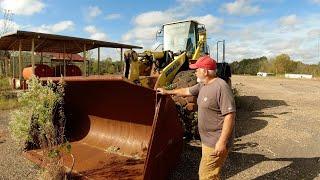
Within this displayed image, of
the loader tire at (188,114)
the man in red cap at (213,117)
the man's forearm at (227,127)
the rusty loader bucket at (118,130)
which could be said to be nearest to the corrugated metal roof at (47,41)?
the rusty loader bucket at (118,130)

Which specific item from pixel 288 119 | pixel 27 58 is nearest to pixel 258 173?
pixel 288 119

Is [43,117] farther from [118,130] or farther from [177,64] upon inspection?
[177,64]

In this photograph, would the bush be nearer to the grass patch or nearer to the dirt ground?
the dirt ground

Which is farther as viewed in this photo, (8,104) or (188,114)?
(8,104)

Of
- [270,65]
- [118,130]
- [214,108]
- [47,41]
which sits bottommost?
[118,130]

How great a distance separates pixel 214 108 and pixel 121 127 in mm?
2545

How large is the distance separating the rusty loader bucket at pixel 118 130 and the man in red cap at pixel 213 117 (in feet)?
1.85

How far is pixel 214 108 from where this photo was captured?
13.4ft

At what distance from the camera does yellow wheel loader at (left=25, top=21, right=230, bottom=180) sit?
4656 mm

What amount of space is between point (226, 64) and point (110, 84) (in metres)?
6.32

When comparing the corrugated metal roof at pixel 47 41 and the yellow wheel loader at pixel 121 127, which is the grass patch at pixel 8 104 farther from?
the yellow wheel loader at pixel 121 127

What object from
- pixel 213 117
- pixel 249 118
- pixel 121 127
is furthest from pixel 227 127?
pixel 249 118

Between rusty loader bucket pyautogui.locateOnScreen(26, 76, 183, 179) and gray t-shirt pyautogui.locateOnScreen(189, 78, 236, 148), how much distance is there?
54 centimetres

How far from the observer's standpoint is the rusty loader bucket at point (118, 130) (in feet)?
15.2
